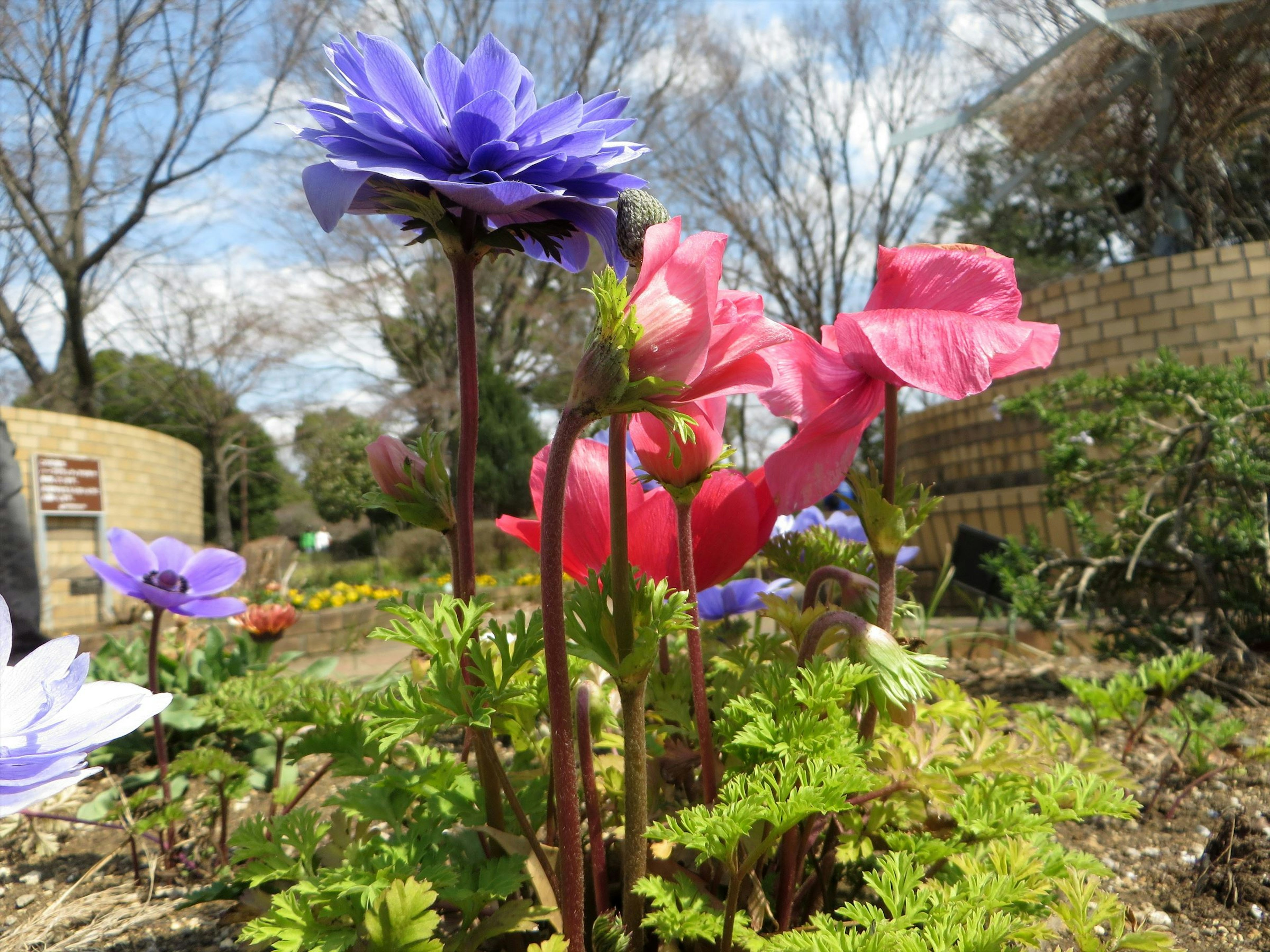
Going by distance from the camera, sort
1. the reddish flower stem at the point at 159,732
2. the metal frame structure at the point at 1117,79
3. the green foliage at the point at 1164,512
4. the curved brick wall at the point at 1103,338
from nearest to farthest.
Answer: the reddish flower stem at the point at 159,732 → the green foliage at the point at 1164,512 → the curved brick wall at the point at 1103,338 → the metal frame structure at the point at 1117,79

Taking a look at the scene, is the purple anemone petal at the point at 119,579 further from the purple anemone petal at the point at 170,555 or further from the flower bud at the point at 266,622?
the flower bud at the point at 266,622

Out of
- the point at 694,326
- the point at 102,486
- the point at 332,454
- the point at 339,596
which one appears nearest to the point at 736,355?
the point at 694,326

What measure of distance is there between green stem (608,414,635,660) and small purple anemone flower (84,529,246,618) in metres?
0.96

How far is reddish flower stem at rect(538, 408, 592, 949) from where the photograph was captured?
26.7 inches

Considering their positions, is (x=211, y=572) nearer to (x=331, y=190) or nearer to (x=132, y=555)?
(x=132, y=555)

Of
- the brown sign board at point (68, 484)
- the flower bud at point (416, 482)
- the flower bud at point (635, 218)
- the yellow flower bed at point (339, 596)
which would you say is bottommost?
the yellow flower bed at point (339, 596)

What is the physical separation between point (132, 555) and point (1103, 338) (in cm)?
792

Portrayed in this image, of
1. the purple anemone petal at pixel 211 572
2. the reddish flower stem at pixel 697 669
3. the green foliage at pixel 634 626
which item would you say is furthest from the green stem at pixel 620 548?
the purple anemone petal at pixel 211 572

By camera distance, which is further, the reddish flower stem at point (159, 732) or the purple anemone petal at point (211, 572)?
the purple anemone petal at point (211, 572)

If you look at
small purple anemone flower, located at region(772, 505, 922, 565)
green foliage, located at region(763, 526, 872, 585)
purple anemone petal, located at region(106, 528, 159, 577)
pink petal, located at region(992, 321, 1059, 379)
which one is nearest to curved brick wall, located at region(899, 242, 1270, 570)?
small purple anemone flower, located at region(772, 505, 922, 565)

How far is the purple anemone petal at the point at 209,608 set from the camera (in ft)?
4.74

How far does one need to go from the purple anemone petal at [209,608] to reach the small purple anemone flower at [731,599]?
83cm

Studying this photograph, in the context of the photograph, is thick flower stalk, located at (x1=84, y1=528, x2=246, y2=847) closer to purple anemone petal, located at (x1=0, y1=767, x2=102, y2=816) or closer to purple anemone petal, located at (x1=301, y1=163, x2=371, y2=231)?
purple anemone petal, located at (x1=301, y1=163, x2=371, y2=231)

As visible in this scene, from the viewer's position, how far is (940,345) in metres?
0.78
